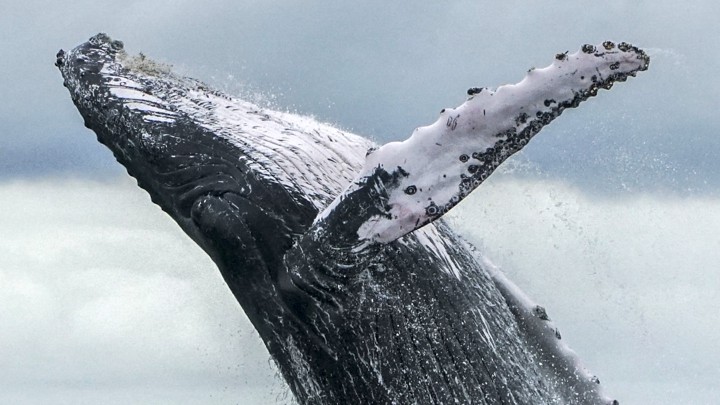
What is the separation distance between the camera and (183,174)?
6559 millimetres

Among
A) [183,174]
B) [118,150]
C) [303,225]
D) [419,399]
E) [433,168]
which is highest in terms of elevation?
[118,150]

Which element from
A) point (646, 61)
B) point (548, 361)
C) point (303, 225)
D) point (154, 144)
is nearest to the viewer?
point (646, 61)

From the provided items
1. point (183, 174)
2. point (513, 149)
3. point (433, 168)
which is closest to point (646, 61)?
point (513, 149)

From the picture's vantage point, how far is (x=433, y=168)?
548 cm

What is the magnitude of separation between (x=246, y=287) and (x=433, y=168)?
60.9 inches

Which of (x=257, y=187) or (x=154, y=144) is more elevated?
(x=154, y=144)

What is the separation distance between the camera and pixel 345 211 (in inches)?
220

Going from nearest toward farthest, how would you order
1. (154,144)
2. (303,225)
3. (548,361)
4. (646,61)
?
(646,61)
(303,225)
(154,144)
(548,361)

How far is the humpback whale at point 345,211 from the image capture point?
214 inches

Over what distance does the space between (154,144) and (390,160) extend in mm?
1737

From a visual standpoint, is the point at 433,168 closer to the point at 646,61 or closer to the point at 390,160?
the point at 390,160

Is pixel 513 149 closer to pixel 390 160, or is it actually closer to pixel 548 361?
pixel 390 160

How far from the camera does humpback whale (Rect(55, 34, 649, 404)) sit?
5.44 meters

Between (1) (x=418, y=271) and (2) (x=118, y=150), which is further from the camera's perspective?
(2) (x=118, y=150)
